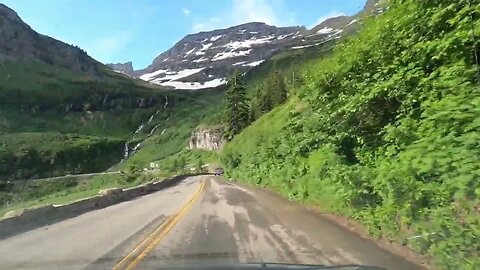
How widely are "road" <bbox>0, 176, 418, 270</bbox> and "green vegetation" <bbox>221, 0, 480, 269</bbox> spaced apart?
81 cm

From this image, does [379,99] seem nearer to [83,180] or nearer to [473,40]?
[473,40]

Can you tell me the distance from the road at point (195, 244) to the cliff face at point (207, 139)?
123104mm

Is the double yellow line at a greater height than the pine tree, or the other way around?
the pine tree

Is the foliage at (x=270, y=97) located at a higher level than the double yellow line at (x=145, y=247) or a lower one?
higher

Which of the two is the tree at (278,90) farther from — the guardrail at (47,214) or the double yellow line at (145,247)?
the double yellow line at (145,247)

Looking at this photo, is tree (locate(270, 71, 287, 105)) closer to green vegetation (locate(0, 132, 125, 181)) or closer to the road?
the road

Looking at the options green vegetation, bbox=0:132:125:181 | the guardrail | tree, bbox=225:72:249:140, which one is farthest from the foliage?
green vegetation, bbox=0:132:125:181

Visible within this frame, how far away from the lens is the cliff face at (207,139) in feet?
479

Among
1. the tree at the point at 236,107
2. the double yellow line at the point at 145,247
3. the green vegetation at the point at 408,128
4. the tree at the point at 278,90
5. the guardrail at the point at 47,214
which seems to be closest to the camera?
the green vegetation at the point at 408,128

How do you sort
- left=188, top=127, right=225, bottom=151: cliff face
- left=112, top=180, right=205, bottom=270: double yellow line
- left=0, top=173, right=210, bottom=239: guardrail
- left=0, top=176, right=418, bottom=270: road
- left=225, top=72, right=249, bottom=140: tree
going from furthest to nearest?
left=188, top=127, right=225, bottom=151: cliff face < left=225, top=72, right=249, bottom=140: tree < left=0, top=173, right=210, bottom=239: guardrail < left=112, top=180, right=205, bottom=270: double yellow line < left=0, top=176, right=418, bottom=270: road

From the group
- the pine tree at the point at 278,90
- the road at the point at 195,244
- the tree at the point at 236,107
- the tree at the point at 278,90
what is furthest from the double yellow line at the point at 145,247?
the tree at the point at 236,107

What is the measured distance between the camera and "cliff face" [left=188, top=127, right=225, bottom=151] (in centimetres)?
14600

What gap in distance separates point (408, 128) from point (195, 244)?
523cm

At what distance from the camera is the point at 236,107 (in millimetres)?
100625
